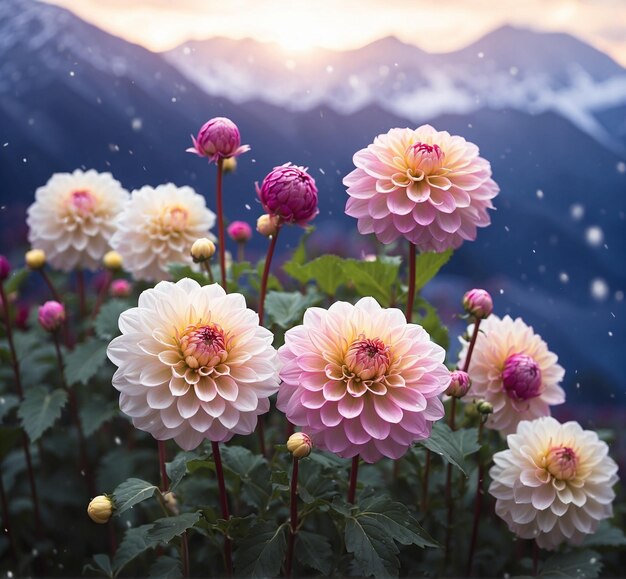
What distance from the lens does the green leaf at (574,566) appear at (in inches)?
40.4

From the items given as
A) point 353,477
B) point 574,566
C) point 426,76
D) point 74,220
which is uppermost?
point 426,76

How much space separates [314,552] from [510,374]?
0.33 metres

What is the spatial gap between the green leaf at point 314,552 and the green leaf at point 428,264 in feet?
1.25

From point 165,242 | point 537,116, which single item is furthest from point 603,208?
point 165,242

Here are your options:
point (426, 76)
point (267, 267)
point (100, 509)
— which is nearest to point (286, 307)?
point (267, 267)

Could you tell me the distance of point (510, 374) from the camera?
1001 millimetres

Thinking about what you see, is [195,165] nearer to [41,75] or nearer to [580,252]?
[41,75]

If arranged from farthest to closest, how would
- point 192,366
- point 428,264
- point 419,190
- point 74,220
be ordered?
1. point 74,220
2. point 428,264
3. point 419,190
4. point 192,366

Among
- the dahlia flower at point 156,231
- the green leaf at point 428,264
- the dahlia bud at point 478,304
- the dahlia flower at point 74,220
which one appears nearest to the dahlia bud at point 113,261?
the dahlia flower at point 74,220

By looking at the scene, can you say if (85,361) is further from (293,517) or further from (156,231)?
(293,517)

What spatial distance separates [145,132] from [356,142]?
524 mm

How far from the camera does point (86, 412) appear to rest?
1257 mm

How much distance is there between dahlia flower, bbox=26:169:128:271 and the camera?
132 cm

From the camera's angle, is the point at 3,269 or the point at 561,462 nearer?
the point at 561,462
